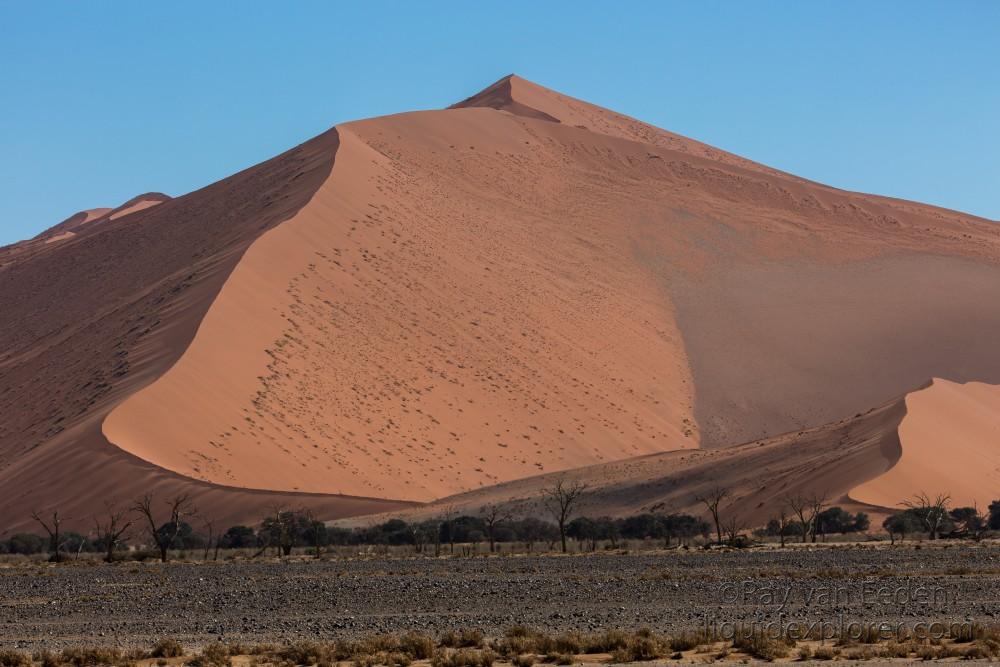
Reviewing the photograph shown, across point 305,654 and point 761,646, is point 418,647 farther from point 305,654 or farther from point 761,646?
point 761,646

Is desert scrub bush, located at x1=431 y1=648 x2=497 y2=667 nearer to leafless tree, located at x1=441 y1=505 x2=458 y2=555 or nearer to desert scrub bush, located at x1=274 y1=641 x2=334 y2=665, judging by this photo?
desert scrub bush, located at x1=274 y1=641 x2=334 y2=665

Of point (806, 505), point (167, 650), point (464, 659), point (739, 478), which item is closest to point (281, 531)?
point (806, 505)

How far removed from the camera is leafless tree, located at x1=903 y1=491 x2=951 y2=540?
48.2m

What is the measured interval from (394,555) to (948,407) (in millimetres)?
30642

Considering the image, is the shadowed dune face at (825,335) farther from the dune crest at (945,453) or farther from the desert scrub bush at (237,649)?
A: the desert scrub bush at (237,649)

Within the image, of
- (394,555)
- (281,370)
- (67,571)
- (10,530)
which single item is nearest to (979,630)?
(67,571)

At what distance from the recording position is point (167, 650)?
59.0ft

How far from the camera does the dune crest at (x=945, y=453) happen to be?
56031 millimetres

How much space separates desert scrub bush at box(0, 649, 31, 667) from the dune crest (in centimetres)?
4133

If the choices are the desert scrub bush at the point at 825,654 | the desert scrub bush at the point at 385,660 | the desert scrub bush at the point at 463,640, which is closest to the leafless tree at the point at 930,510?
the desert scrub bush at the point at 463,640

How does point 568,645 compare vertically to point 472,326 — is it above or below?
below

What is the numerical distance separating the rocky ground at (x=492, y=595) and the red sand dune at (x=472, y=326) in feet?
74.7

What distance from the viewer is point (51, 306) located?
93.1 metres

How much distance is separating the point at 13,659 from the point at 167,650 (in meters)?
1.77
